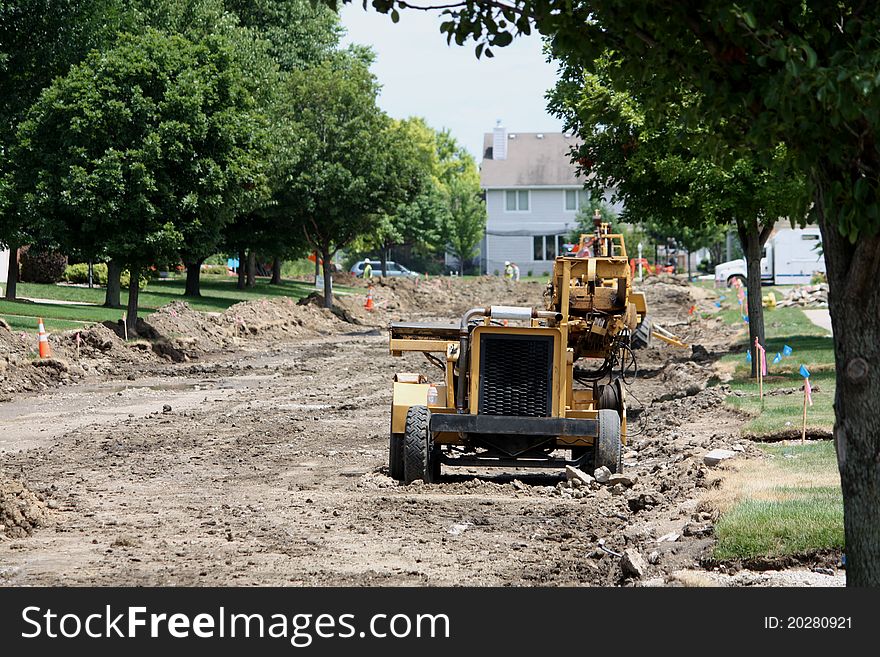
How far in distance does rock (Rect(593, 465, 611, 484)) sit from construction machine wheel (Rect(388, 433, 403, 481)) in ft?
6.75

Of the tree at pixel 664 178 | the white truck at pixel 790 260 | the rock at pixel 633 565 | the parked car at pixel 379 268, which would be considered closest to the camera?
the rock at pixel 633 565

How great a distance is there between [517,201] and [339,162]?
46.3 m

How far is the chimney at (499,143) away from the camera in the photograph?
91875mm

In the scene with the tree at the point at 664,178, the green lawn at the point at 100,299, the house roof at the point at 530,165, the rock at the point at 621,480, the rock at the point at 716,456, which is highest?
the house roof at the point at 530,165

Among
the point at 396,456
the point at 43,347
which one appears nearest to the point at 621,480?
the point at 396,456

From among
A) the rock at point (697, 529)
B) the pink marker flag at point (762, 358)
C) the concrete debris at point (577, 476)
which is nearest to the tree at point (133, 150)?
the pink marker flag at point (762, 358)

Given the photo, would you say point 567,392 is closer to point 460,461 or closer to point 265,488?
point 460,461

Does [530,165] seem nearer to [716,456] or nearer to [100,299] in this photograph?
[100,299]

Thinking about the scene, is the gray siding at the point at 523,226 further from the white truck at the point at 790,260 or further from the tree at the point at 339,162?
the tree at the point at 339,162

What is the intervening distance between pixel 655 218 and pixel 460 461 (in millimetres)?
12579

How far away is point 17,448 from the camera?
1641 cm

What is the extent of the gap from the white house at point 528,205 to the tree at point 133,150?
59022 mm

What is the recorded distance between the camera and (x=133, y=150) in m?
29.2
